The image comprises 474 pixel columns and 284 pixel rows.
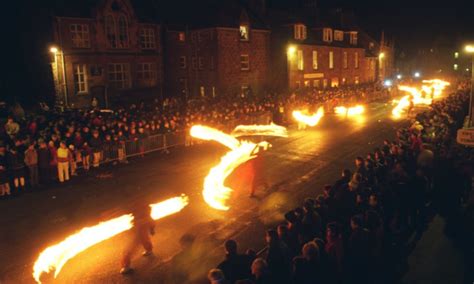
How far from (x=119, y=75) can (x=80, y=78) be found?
3.57 metres

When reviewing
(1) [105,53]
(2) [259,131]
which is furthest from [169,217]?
(1) [105,53]

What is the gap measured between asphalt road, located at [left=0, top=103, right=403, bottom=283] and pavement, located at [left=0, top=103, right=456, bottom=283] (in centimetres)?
2

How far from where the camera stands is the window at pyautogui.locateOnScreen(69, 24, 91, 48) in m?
30.5

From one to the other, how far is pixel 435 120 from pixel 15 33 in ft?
105

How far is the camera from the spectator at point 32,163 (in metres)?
14.2

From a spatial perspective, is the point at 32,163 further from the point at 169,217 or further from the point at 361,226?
the point at 361,226

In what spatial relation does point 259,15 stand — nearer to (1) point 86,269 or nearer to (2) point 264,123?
(2) point 264,123

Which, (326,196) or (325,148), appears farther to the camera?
(325,148)

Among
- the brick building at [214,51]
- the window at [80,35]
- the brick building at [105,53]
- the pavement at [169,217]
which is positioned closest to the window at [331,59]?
the brick building at [214,51]

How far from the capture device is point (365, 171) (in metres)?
10.5

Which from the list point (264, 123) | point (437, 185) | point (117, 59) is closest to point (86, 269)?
point (437, 185)

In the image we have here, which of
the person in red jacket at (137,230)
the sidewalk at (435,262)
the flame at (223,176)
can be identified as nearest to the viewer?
the sidewalk at (435,262)

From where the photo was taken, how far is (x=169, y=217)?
11508 millimetres

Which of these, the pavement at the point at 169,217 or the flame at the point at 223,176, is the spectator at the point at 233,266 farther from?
the flame at the point at 223,176
